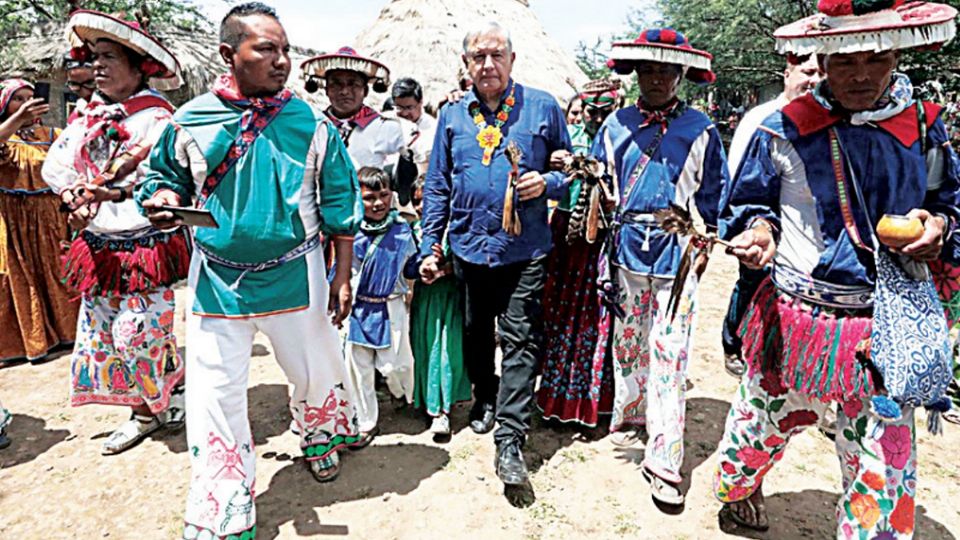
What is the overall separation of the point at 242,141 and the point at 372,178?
1.03m

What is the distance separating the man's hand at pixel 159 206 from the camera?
229 centimetres

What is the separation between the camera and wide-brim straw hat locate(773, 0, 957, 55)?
1820 millimetres

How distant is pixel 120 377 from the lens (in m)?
3.42

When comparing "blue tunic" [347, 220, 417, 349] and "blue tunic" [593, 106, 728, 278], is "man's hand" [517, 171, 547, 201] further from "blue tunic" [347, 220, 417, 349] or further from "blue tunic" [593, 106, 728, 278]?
"blue tunic" [347, 220, 417, 349]

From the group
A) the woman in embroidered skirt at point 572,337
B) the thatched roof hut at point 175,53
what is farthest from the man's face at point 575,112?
the thatched roof hut at point 175,53

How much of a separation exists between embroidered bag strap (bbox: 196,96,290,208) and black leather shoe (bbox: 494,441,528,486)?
1816 mm

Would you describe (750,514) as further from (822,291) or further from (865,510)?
(822,291)

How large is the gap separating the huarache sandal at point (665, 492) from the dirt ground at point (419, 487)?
0.07 m

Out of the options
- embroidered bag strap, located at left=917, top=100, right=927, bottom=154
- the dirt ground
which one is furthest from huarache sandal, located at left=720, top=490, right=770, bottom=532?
embroidered bag strap, located at left=917, top=100, right=927, bottom=154

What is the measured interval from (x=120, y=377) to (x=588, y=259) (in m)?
2.78

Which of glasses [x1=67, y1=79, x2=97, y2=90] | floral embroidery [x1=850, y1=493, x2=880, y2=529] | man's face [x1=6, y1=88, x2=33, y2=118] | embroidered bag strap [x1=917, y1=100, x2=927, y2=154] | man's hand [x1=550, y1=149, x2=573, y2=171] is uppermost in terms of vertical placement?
glasses [x1=67, y1=79, x2=97, y2=90]

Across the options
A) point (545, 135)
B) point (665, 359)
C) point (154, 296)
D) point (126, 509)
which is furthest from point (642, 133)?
point (126, 509)

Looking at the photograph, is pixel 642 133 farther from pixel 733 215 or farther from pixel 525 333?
pixel 525 333

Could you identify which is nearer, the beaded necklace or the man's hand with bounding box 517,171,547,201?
the man's hand with bounding box 517,171,547,201
